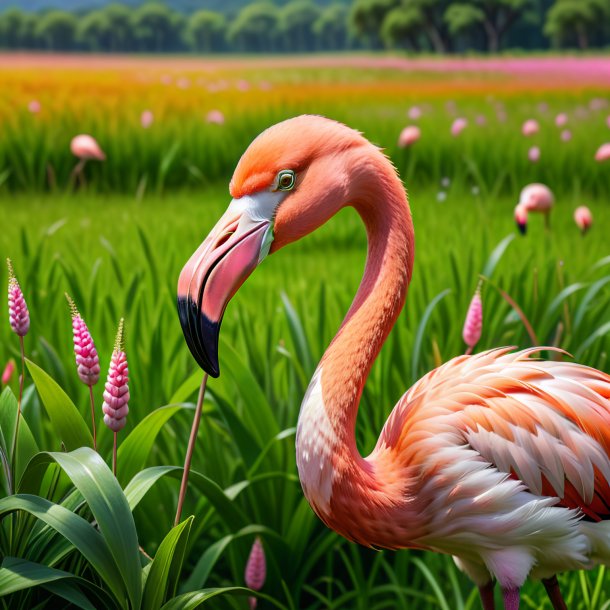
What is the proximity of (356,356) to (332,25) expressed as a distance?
526 cm

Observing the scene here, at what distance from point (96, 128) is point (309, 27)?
8.28ft

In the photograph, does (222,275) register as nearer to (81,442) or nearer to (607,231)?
(81,442)

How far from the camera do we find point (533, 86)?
556 cm

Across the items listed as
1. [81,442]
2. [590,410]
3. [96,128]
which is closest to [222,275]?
[81,442]

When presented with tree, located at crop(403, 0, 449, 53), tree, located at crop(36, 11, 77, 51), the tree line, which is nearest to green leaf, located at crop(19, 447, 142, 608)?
the tree line

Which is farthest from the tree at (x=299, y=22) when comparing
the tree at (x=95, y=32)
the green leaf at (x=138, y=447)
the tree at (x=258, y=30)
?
the green leaf at (x=138, y=447)

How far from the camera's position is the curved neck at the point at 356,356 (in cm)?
103

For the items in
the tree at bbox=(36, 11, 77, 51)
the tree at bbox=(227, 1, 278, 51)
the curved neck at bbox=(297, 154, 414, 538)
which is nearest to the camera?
the curved neck at bbox=(297, 154, 414, 538)

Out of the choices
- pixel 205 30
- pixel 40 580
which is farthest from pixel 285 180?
pixel 205 30

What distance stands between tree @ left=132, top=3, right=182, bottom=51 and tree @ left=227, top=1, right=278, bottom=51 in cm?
56

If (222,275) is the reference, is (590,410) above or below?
below

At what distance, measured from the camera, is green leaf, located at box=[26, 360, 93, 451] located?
113 centimetres

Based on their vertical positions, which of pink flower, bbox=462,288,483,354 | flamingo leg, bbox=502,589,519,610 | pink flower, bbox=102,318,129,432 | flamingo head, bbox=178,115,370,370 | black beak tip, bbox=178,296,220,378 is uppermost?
flamingo head, bbox=178,115,370,370

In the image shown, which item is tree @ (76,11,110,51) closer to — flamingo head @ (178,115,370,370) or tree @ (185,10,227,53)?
tree @ (185,10,227,53)
